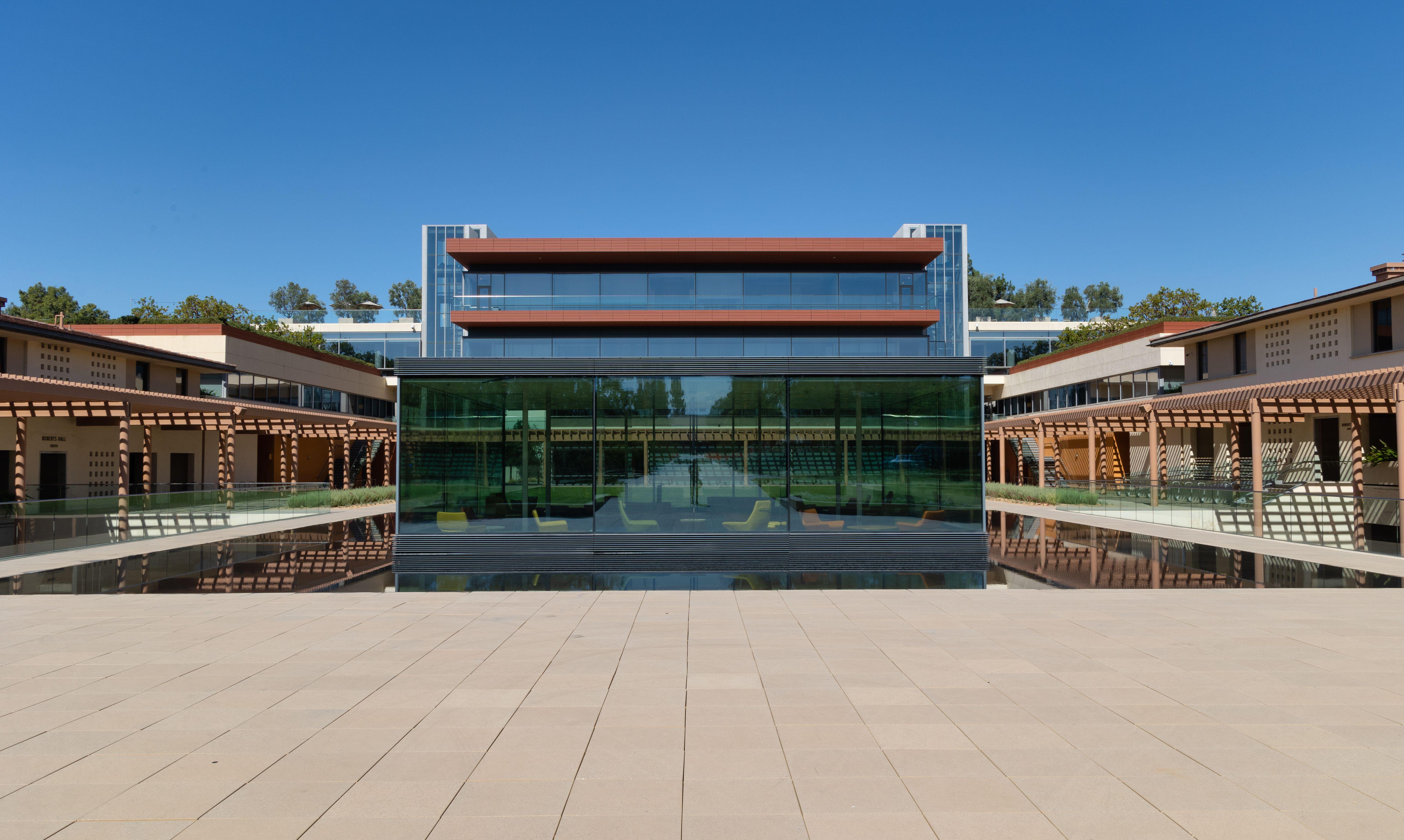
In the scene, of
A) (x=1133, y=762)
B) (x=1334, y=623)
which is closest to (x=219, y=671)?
(x=1133, y=762)

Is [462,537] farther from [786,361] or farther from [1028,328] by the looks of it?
[1028,328]

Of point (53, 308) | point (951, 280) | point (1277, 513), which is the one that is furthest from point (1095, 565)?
point (53, 308)

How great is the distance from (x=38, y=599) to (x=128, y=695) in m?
6.51

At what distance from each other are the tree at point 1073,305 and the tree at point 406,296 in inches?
4179

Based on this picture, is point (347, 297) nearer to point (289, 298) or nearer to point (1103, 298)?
point (289, 298)

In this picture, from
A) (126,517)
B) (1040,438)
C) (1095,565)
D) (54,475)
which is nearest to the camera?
(1095,565)

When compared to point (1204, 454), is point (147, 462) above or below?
above

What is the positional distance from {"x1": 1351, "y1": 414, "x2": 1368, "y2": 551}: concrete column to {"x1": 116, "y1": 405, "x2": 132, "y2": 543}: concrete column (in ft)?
86.9

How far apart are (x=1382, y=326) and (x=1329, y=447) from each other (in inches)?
180

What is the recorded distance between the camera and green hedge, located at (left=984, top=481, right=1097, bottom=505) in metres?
30.1

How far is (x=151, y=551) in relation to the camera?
57.2 feet

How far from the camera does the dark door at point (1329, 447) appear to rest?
25688 millimetres

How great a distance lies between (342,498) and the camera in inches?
1247

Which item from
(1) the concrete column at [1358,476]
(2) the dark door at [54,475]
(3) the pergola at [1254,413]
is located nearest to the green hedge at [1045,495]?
(3) the pergola at [1254,413]
